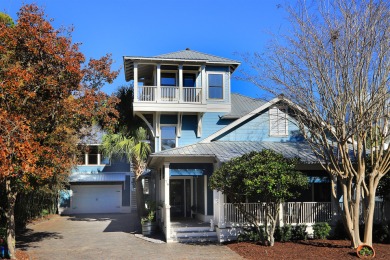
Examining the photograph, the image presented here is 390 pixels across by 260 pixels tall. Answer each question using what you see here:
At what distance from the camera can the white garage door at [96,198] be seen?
35.5m

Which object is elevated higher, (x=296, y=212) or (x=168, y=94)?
(x=168, y=94)

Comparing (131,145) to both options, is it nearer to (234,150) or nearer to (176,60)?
(176,60)

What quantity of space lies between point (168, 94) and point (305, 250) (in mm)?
10043

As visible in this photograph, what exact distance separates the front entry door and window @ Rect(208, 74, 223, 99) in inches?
192

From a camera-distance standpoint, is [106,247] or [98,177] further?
[98,177]

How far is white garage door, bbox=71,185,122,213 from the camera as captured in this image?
35.5 m

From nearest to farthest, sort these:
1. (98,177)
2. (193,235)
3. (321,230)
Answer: (321,230)
(193,235)
(98,177)

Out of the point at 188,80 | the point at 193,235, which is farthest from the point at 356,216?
the point at 188,80

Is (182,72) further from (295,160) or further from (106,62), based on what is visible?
(295,160)

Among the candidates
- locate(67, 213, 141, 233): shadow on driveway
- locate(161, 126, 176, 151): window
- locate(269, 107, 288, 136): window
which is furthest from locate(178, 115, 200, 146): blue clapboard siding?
locate(67, 213, 141, 233): shadow on driveway

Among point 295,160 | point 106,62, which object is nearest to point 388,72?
point 295,160

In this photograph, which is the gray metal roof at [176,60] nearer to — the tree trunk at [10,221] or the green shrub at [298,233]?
the green shrub at [298,233]

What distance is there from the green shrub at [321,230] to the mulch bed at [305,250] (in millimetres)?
530

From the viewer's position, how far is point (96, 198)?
35812mm
